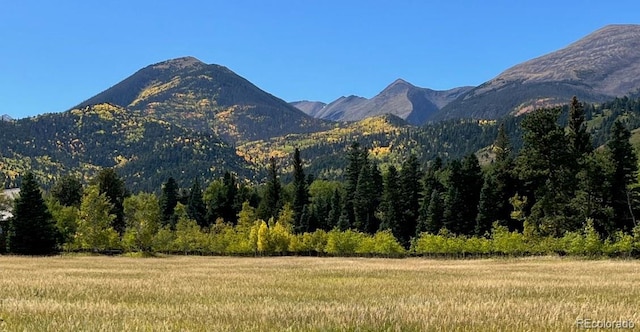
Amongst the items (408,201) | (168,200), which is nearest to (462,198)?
(408,201)

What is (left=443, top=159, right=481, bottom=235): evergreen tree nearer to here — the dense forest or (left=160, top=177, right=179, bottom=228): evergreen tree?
the dense forest

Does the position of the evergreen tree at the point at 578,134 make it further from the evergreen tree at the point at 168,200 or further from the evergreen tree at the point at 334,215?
the evergreen tree at the point at 168,200

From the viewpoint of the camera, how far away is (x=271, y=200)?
13862 cm

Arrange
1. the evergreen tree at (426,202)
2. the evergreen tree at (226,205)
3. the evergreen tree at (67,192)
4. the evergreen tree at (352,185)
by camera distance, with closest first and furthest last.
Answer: the evergreen tree at (426,202) < the evergreen tree at (67,192) < the evergreen tree at (352,185) < the evergreen tree at (226,205)

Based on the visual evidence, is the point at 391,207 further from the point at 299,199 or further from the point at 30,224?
the point at 30,224

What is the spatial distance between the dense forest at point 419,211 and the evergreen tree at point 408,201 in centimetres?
28

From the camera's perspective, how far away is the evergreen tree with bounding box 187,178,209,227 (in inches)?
5743

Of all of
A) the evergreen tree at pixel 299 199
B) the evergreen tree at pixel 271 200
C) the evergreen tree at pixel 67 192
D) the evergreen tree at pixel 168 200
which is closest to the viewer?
the evergreen tree at pixel 67 192

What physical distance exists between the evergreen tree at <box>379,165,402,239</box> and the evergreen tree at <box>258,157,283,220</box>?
28207 millimetres

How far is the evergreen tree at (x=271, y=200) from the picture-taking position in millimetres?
133750

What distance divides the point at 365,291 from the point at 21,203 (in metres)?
67.8

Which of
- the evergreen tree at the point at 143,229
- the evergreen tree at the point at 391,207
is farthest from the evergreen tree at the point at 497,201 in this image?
the evergreen tree at the point at 143,229

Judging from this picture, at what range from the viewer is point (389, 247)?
90750mm

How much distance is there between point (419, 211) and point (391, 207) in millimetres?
5496
